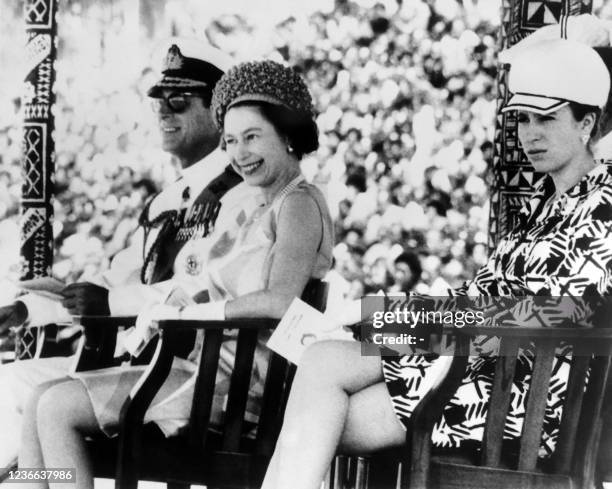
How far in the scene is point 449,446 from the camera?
2.37 meters

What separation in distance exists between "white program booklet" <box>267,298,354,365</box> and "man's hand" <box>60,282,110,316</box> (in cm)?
54

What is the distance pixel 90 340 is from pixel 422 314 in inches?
39.9

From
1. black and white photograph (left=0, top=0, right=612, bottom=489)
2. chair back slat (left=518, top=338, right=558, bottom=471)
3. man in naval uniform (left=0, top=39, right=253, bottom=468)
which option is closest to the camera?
chair back slat (left=518, top=338, right=558, bottom=471)

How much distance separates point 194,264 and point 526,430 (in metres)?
1.08

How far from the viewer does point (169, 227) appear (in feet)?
8.94

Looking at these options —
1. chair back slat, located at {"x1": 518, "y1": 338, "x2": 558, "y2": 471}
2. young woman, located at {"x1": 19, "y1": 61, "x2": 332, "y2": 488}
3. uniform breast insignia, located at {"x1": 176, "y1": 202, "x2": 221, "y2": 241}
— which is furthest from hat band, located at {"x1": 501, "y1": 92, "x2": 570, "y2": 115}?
uniform breast insignia, located at {"x1": 176, "y1": 202, "x2": 221, "y2": 241}

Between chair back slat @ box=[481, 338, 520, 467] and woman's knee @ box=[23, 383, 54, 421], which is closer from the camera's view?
chair back slat @ box=[481, 338, 520, 467]

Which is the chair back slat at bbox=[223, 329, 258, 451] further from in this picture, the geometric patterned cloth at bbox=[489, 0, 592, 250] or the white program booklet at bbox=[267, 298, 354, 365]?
the geometric patterned cloth at bbox=[489, 0, 592, 250]

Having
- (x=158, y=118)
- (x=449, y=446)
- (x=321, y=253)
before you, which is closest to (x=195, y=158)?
(x=158, y=118)

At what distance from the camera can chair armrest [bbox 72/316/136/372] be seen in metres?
2.68

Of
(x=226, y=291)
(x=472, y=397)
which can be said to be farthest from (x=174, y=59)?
(x=472, y=397)

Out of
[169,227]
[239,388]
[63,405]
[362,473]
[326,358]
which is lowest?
[362,473]

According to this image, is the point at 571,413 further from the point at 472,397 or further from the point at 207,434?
the point at 207,434

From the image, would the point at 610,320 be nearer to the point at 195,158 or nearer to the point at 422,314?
the point at 422,314
